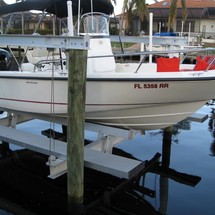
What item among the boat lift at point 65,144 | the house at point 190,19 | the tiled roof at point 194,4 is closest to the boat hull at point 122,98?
the boat lift at point 65,144

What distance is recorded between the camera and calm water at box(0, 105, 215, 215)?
5.34m

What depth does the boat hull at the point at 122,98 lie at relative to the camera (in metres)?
5.14

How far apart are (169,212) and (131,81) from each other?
2023 millimetres

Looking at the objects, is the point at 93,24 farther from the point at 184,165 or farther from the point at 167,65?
the point at 184,165

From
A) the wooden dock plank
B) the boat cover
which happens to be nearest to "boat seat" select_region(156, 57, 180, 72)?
the wooden dock plank

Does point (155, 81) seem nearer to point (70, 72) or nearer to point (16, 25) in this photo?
point (70, 72)

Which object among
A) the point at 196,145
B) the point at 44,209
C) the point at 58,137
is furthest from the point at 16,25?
the point at 196,145

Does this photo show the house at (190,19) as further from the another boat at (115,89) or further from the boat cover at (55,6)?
the another boat at (115,89)

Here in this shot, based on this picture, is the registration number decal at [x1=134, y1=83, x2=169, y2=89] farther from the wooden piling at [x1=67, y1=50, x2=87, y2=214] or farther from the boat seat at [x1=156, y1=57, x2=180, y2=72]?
the wooden piling at [x1=67, y1=50, x2=87, y2=214]

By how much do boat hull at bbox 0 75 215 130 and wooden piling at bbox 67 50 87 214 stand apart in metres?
0.82

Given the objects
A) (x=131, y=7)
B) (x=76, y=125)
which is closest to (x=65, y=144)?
(x=76, y=125)

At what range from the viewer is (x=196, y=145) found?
25.3ft

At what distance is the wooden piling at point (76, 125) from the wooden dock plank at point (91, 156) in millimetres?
420

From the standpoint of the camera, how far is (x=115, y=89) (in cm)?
525
